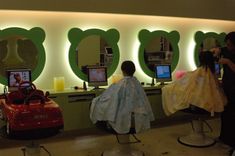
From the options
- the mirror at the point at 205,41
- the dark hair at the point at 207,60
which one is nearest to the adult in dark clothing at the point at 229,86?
the dark hair at the point at 207,60

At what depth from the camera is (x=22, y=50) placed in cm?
379

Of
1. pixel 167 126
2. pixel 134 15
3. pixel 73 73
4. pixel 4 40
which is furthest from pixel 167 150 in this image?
pixel 4 40

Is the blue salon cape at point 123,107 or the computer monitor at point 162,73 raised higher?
the computer monitor at point 162,73

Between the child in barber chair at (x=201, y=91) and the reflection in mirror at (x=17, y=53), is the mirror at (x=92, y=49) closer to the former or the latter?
the reflection in mirror at (x=17, y=53)

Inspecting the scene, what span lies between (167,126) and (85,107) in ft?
4.57

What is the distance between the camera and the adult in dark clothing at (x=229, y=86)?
3.38 m

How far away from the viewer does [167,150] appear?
355 cm

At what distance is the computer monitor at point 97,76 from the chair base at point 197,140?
4.17ft

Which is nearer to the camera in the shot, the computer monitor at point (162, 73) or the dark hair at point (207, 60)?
the dark hair at point (207, 60)

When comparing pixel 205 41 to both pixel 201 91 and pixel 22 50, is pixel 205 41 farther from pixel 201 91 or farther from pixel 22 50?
pixel 22 50

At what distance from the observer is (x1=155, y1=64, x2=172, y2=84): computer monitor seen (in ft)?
15.3

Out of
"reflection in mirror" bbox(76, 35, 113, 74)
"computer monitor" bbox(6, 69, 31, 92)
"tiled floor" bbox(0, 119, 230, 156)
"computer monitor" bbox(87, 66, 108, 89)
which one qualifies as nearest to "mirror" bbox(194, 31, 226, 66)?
"tiled floor" bbox(0, 119, 230, 156)

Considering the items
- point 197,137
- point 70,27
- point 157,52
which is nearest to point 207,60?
point 197,137

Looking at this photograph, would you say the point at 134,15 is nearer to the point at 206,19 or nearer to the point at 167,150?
the point at 206,19
